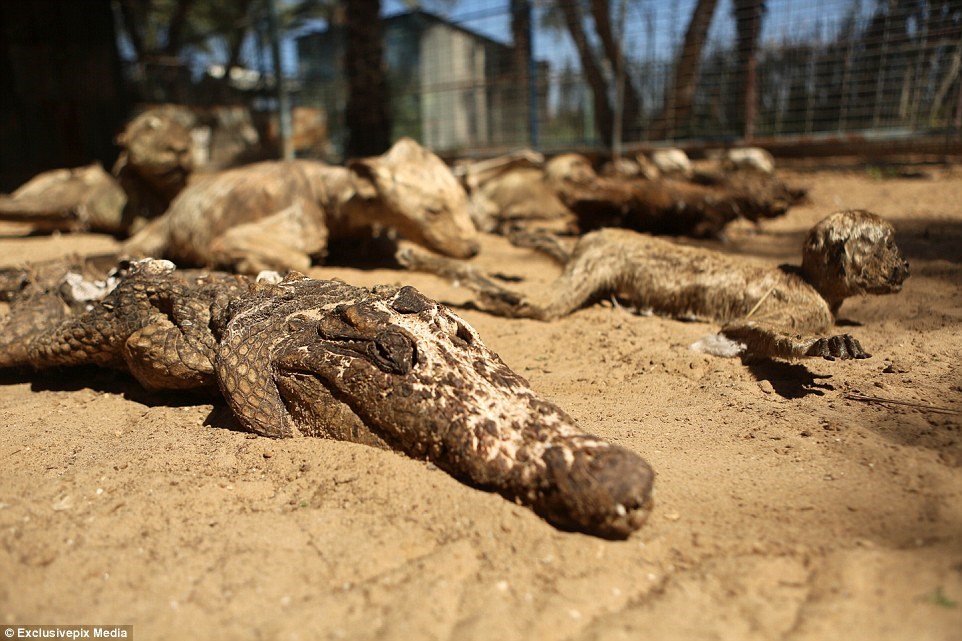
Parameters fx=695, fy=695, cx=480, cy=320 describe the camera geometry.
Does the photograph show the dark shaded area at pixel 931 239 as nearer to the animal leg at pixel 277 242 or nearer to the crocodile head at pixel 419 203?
the crocodile head at pixel 419 203

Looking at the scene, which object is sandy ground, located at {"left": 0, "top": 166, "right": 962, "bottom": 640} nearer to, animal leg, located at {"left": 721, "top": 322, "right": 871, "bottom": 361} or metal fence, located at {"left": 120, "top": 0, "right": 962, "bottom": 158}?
animal leg, located at {"left": 721, "top": 322, "right": 871, "bottom": 361}

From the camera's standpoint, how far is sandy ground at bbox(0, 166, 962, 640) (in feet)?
6.44

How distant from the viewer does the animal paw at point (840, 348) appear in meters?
3.29

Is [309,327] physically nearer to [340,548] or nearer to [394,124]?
[340,548]

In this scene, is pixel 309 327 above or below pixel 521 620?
above

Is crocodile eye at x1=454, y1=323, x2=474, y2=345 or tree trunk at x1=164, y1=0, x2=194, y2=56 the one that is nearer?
crocodile eye at x1=454, y1=323, x2=474, y2=345

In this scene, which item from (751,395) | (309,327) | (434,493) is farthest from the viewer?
(751,395)

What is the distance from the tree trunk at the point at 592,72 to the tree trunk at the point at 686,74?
0.91 m

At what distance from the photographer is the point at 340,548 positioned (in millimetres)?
2291

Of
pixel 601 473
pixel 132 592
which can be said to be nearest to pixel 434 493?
pixel 601 473

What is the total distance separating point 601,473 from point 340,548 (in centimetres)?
89

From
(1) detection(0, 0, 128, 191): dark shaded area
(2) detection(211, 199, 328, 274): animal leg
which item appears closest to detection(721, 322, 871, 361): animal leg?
(2) detection(211, 199, 328, 274): animal leg

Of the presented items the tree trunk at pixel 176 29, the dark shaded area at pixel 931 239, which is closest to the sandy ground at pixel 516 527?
the dark shaded area at pixel 931 239

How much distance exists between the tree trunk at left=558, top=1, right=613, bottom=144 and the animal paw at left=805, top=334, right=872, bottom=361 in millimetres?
8283
